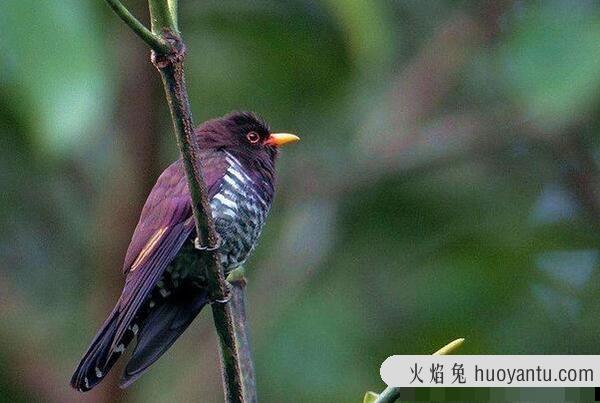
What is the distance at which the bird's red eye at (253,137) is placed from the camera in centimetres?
477

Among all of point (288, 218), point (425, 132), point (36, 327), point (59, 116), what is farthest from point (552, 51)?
point (36, 327)

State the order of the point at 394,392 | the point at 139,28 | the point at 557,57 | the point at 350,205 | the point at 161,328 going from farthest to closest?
1. the point at 350,205
2. the point at 557,57
3. the point at 161,328
4. the point at 139,28
5. the point at 394,392

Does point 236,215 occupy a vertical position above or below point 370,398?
above

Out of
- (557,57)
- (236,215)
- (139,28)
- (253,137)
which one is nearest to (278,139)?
(253,137)

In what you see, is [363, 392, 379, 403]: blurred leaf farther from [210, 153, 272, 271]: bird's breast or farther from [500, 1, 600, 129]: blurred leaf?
[500, 1, 600, 129]: blurred leaf

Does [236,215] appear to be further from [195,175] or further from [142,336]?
[195,175]

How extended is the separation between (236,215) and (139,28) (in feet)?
5.87

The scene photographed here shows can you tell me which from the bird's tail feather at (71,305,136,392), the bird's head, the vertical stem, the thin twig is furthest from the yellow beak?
the thin twig

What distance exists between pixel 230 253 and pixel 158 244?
1.47 ft

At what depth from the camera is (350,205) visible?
6.77 meters

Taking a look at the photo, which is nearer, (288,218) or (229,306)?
(229,306)

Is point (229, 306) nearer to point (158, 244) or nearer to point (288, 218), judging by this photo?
point (158, 244)

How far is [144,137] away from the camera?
5.50 meters

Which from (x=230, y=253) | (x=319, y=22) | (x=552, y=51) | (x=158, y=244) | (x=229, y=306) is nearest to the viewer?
(x=229, y=306)
